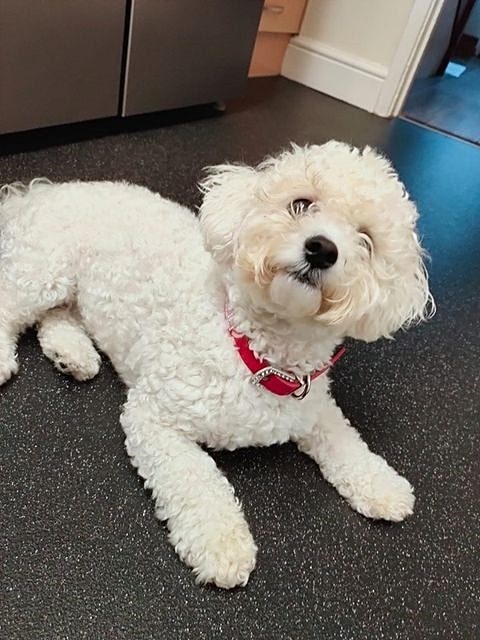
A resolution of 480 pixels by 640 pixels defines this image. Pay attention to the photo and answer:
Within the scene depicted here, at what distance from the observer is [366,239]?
2.91ft

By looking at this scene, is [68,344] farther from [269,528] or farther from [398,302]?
[398,302]

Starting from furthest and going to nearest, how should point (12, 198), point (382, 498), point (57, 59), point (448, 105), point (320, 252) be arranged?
1. point (448, 105)
2. point (57, 59)
3. point (12, 198)
4. point (382, 498)
5. point (320, 252)

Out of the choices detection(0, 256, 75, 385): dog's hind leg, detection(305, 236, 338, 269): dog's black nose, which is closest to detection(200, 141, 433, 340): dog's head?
detection(305, 236, 338, 269): dog's black nose

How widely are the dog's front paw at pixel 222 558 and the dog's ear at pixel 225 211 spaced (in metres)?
0.39

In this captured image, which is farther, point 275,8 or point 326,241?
point 275,8

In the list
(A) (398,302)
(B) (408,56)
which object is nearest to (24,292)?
(A) (398,302)

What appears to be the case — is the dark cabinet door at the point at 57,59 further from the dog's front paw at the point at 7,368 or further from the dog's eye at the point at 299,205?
the dog's eye at the point at 299,205

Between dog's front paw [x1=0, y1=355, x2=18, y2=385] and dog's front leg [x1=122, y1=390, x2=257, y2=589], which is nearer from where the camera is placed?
dog's front leg [x1=122, y1=390, x2=257, y2=589]

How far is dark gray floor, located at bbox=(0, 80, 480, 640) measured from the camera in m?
0.90

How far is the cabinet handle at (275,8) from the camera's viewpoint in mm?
2812

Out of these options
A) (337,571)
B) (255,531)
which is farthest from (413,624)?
(255,531)

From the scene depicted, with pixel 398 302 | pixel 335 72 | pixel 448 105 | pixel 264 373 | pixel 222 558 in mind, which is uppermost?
pixel 398 302

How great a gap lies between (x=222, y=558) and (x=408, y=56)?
8.34 ft

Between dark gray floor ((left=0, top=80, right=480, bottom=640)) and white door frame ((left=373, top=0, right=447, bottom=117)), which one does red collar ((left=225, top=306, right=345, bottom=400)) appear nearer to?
dark gray floor ((left=0, top=80, right=480, bottom=640))
